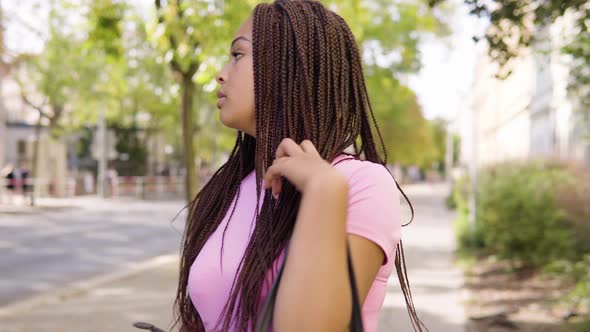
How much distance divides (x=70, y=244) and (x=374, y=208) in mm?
14172

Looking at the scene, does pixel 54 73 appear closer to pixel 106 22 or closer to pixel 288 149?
pixel 106 22

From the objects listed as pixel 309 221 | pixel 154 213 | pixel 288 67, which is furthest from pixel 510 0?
pixel 154 213

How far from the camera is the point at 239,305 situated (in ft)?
4.81

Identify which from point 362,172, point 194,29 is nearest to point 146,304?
point 194,29

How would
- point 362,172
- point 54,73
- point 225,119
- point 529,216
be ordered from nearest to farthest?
point 362,172 < point 225,119 < point 529,216 < point 54,73

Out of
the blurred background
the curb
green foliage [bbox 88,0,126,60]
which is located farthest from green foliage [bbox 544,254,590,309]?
green foliage [bbox 88,0,126,60]

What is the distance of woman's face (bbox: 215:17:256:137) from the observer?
61.4 inches

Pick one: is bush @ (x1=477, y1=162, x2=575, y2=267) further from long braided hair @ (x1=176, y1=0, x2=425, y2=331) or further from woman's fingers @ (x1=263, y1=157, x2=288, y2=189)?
woman's fingers @ (x1=263, y1=157, x2=288, y2=189)

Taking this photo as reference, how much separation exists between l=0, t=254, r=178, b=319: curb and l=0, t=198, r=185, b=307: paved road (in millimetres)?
298

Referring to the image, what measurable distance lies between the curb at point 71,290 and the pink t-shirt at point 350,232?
20.9 ft

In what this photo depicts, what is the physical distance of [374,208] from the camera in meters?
1.30

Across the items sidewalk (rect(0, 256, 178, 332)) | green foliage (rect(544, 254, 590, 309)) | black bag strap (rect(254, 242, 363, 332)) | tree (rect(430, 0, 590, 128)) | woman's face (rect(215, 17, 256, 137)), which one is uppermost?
tree (rect(430, 0, 590, 128))

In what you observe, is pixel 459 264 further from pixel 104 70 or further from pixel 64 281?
pixel 104 70

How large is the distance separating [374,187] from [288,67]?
0.33 meters
